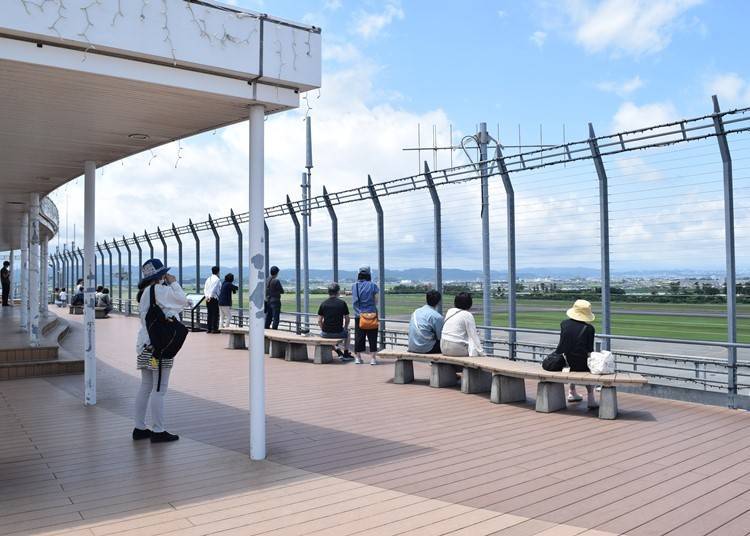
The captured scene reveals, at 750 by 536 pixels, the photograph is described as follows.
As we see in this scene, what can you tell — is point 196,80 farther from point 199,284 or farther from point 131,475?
point 199,284

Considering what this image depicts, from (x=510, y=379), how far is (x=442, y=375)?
1.14m

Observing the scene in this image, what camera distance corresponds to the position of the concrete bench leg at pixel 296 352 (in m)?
10.7

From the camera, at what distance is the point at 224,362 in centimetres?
1053

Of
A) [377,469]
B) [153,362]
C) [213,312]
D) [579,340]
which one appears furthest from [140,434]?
[213,312]

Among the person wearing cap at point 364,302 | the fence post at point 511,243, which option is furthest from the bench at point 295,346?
the fence post at point 511,243

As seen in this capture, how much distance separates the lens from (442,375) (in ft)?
26.1

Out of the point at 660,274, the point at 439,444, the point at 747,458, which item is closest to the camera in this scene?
the point at 747,458

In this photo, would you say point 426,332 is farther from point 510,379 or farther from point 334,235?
point 334,235

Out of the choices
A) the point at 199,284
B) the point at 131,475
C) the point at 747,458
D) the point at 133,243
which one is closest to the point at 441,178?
the point at 747,458

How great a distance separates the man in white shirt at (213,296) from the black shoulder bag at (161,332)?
999 centimetres

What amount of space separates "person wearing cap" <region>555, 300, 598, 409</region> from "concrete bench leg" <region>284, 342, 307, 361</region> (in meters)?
5.19

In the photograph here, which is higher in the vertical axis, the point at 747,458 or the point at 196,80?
the point at 196,80

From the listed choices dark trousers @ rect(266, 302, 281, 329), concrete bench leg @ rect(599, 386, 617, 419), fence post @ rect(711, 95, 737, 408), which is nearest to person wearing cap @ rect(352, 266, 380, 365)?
dark trousers @ rect(266, 302, 281, 329)

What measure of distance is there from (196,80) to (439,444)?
326 cm
